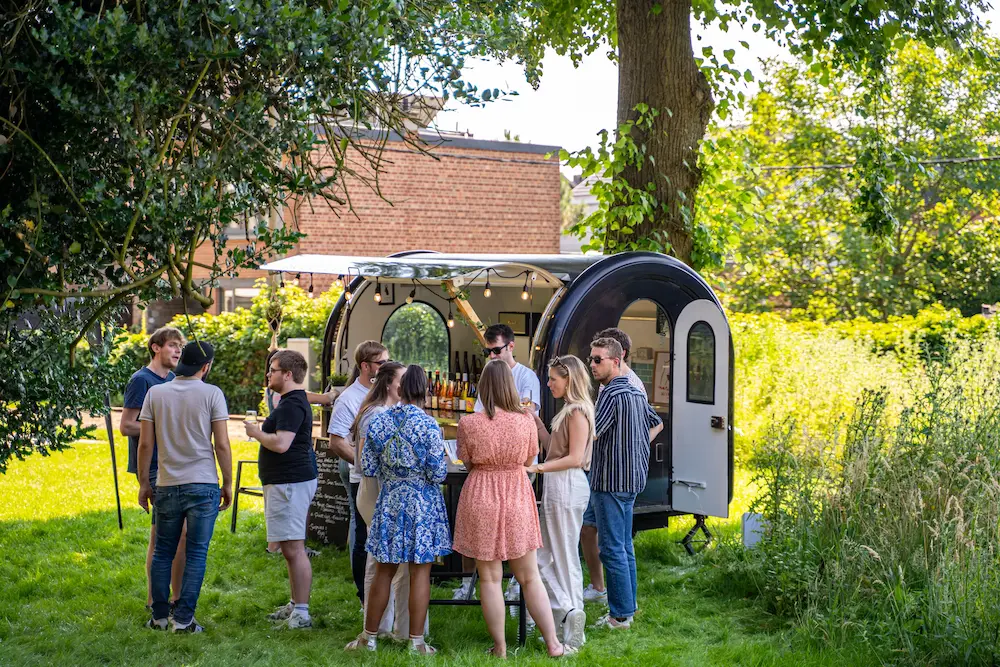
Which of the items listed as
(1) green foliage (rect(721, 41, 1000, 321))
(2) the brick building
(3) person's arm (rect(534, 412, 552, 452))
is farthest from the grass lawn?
(1) green foliage (rect(721, 41, 1000, 321))

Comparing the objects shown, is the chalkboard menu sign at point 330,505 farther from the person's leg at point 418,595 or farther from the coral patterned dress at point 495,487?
the coral patterned dress at point 495,487

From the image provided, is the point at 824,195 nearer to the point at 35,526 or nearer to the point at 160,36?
the point at 35,526

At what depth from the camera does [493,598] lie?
21.2 feet

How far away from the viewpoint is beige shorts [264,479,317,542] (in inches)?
275

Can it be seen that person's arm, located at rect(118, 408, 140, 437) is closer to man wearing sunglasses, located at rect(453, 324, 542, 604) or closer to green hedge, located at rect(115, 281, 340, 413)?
man wearing sunglasses, located at rect(453, 324, 542, 604)

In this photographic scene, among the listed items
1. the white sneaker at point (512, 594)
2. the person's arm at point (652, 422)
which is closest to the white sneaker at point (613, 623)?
the white sneaker at point (512, 594)

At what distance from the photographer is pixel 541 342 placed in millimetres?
8477

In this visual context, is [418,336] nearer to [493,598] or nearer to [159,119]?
[493,598]

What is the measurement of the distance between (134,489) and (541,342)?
5.98 metres

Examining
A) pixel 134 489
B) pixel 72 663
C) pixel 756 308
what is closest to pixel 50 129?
pixel 72 663

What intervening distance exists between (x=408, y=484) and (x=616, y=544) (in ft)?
5.33

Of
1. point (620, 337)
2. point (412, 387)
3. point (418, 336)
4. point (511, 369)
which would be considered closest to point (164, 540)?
point (412, 387)

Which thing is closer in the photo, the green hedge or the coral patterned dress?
the coral patterned dress

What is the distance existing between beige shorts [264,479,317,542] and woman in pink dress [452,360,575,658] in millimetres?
1207
